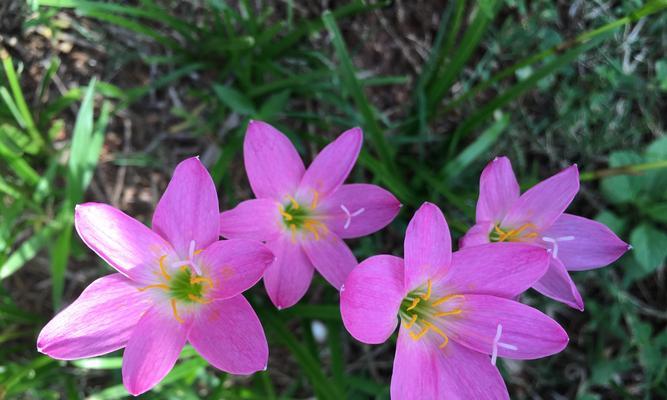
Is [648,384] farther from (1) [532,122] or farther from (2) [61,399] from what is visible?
(2) [61,399]

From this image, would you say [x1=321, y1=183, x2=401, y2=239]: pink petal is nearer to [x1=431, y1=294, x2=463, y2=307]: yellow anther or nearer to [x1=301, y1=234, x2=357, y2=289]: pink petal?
[x1=301, y1=234, x2=357, y2=289]: pink petal

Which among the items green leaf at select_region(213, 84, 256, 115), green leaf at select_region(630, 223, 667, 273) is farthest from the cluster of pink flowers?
green leaf at select_region(630, 223, 667, 273)

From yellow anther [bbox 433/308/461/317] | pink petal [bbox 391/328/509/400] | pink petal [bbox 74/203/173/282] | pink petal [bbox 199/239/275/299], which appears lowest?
pink petal [bbox 391/328/509/400]

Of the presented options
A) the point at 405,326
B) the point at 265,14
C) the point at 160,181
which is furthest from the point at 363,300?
the point at 160,181

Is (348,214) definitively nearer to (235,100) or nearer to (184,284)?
(184,284)

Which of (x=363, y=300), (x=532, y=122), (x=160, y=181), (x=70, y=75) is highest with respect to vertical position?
(x=70, y=75)
